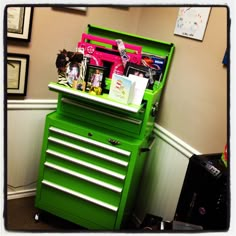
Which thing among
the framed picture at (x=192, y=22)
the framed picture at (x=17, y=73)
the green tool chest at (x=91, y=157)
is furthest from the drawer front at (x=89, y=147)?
the framed picture at (x=192, y=22)

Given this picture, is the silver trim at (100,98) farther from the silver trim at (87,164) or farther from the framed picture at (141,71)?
the silver trim at (87,164)

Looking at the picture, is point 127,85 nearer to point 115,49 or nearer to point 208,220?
point 115,49

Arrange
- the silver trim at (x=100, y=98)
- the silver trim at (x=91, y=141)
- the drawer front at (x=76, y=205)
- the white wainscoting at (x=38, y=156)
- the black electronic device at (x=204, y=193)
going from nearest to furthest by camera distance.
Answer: the black electronic device at (x=204, y=193) < the silver trim at (x=100, y=98) < the silver trim at (x=91, y=141) < the drawer front at (x=76, y=205) < the white wainscoting at (x=38, y=156)

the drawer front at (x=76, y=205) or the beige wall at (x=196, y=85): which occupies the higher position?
the beige wall at (x=196, y=85)

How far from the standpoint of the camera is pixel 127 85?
127 centimetres

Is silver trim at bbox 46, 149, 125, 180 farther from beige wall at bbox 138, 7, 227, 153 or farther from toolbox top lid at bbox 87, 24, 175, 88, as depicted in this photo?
toolbox top lid at bbox 87, 24, 175, 88

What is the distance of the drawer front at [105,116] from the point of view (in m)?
1.39

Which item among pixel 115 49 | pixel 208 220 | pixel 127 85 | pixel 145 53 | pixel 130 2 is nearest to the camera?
pixel 130 2

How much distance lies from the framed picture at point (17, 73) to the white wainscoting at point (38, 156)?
0.07 meters

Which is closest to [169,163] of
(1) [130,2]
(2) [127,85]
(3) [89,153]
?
(3) [89,153]

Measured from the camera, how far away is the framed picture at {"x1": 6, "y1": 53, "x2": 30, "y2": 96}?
5.04 ft

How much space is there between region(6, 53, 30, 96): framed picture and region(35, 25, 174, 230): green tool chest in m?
0.27

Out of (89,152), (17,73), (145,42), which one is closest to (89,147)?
(89,152)

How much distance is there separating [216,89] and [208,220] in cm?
60
